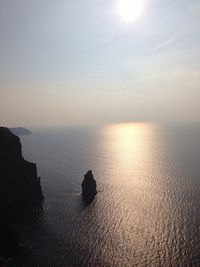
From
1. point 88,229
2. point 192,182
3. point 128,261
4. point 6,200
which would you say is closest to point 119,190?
point 192,182

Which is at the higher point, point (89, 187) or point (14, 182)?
point (14, 182)

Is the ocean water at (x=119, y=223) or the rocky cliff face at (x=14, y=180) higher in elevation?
the rocky cliff face at (x=14, y=180)

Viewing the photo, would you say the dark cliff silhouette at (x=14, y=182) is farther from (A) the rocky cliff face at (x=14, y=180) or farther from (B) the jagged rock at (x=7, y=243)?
(B) the jagged rock at (x=7, y=243)

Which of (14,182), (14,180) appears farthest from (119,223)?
(14,180)

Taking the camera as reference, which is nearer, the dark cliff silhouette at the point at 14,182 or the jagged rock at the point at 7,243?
the jagged rock at the point at 7,243

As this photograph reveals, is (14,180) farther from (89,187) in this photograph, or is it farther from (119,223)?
(119,223)

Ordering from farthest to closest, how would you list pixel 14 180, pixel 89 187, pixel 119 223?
pixel 89 187, pixel 14 180, pixel 119 223

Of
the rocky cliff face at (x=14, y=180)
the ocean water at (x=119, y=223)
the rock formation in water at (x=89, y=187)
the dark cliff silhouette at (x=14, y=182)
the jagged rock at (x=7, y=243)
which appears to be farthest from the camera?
the rock formation in water at (x=89, y=187)

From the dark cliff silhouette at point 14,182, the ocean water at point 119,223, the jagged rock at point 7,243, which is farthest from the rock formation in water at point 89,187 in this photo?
the jagged rock at point 7,243
